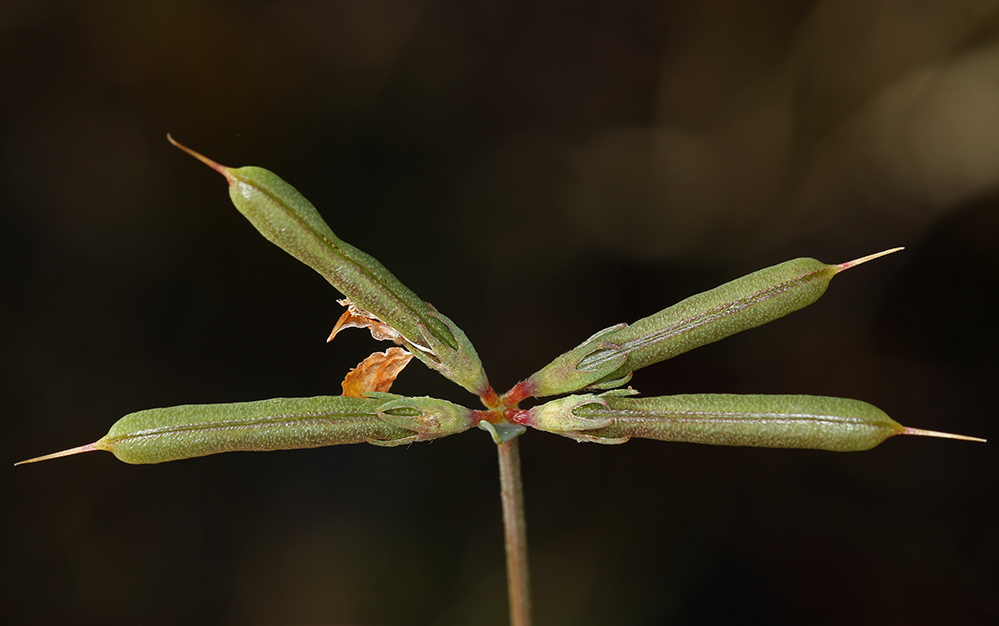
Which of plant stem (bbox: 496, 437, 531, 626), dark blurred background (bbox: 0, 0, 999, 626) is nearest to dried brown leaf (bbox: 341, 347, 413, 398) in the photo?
plant stem (bbox: 496, 437, 531, 626)

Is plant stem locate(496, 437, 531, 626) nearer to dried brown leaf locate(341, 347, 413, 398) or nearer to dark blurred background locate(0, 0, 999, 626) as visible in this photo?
dried brown leaf locate(341, 347, 413, 398)

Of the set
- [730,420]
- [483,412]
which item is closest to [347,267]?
[483,412]

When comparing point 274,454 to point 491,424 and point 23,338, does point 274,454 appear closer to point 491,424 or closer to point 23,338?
point 23,338

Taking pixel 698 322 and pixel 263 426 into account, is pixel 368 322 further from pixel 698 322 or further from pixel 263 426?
pixel 698 322

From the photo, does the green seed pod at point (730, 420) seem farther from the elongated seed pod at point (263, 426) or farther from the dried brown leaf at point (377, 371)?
the dried brown leaf at point (377, 371)

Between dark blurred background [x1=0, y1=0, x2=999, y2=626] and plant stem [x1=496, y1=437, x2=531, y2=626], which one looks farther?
dark blurred background [x1=0, y1=0, x2=999, y2=626]

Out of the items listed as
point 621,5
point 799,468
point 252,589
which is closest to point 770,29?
point 621,5
